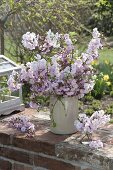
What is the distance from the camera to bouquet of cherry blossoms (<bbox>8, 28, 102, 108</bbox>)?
2.31m

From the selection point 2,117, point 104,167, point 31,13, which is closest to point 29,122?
point 2,117

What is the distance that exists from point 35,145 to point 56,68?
456 mm

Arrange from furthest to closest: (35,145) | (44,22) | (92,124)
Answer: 1. (44,22)
2. (35,145)
3. (92,124)

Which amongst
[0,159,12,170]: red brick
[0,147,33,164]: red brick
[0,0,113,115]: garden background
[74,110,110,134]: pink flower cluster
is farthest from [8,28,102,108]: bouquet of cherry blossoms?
[0,0,113,115]: garden background

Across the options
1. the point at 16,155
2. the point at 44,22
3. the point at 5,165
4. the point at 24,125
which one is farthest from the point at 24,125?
the point at 44,22

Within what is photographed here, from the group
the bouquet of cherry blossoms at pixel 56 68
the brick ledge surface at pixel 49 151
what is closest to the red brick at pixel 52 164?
the brick ledge surface at pixel 49 151

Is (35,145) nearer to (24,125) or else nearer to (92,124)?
(24,125)

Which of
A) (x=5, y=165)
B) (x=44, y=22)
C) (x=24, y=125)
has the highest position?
(x=44, y=22)

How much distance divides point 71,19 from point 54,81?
3647 mm

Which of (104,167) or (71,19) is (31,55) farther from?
(71,19)

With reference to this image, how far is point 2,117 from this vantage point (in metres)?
2.90

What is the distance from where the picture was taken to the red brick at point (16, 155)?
2.48 m

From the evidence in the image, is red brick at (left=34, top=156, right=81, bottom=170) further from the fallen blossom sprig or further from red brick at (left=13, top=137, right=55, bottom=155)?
the fallen blossom sprig

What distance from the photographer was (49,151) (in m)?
2.37
